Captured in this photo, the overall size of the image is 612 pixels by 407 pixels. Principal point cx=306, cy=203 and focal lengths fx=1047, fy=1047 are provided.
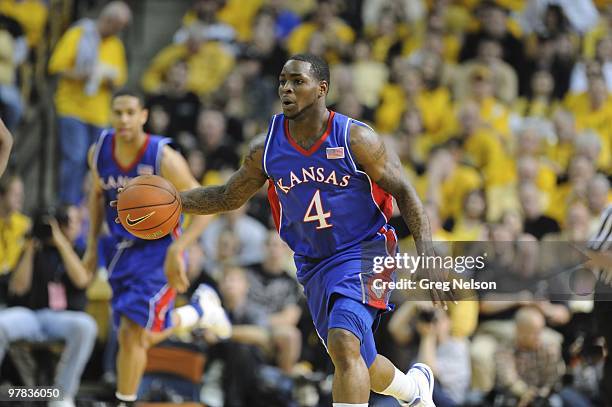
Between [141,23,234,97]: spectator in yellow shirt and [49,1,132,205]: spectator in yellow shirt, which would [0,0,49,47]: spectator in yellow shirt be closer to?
[49,1,132,205]: spectator in yellow shirt

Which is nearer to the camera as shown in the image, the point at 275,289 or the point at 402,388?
the point at 402,388

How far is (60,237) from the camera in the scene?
9461mm

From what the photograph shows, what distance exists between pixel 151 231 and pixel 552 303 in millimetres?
4817

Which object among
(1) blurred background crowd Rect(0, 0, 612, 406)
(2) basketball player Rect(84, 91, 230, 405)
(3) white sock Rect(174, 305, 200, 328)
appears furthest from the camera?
(1) blurred background crowd Rect(0, 0, 612, 406)

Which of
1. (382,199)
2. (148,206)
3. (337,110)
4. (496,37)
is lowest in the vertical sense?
(148,206)

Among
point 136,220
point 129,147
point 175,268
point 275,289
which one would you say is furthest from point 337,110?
point 136,220

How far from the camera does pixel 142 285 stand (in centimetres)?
766

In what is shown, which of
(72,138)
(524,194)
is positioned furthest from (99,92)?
(524,194)

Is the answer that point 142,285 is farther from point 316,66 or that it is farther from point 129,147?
point 316,66

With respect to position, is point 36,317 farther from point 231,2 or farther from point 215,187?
point 231,2

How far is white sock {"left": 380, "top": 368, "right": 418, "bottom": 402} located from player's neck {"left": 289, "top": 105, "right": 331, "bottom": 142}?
1.59m

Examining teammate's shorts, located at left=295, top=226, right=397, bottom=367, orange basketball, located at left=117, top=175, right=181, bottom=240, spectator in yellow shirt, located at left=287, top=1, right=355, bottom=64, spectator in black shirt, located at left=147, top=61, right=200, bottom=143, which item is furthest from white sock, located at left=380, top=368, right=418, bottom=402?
spectator in yellow shirt, located at left=287, top=1, right=355, bottom=64

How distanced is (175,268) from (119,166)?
929mm

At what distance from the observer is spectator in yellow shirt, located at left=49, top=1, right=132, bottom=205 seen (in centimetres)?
1155
